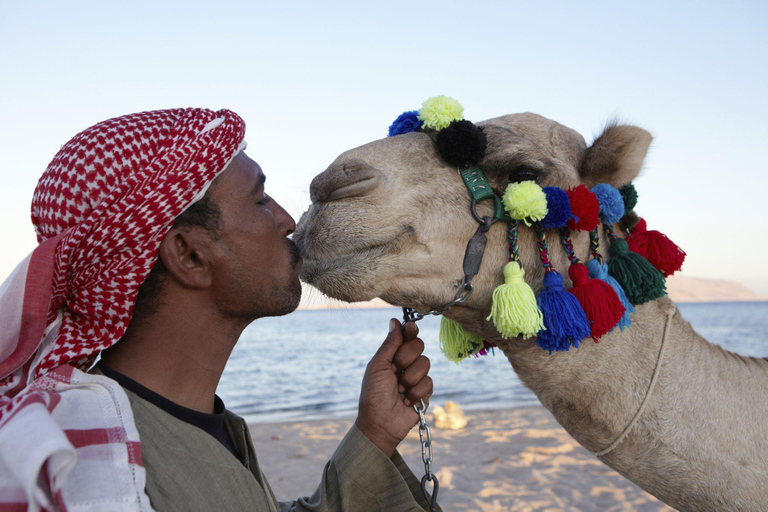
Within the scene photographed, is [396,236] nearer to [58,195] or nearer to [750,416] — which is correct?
[58,195]

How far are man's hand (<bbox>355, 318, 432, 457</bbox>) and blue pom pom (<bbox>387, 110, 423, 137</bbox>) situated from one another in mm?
808

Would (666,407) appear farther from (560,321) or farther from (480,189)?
(480,189)

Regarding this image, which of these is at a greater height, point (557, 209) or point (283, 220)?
point (557, 209)

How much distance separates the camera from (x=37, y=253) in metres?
1.51

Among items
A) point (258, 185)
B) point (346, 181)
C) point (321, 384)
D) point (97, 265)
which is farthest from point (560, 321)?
point (321, 384)

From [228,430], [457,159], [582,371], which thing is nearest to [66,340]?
[228,430]

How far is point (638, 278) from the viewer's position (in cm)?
225

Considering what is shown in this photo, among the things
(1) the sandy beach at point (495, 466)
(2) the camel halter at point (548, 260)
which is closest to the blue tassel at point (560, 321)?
(2) the camel halter at point (548, 260)

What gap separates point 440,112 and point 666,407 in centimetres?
131

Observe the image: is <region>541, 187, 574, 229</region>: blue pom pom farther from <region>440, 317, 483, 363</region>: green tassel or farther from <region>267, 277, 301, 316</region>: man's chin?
<region>267, 277, 301, 316</region>: man's chin

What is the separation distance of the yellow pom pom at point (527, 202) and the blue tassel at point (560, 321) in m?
0.26

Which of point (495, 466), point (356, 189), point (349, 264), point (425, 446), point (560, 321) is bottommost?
point (495, 466)

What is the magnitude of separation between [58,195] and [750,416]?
7.55ft

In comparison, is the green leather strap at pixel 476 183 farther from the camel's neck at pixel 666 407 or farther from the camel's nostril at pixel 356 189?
the camel's neck at pixel 666 407
